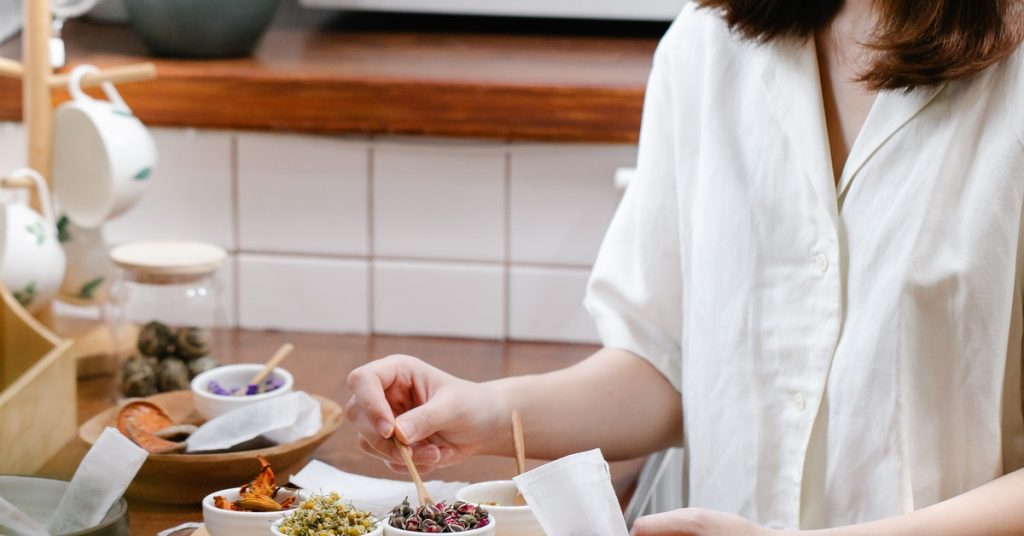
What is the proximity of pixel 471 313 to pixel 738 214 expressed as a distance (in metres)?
0.65

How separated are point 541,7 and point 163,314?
710 millimetres

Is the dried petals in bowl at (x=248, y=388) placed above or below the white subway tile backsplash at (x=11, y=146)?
below

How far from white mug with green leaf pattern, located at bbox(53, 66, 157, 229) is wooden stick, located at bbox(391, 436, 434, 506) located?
2.02 ft

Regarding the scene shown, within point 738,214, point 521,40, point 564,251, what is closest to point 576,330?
point 564,251

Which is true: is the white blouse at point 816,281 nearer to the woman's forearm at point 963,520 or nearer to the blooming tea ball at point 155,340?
the woman's forearm at point 963,520

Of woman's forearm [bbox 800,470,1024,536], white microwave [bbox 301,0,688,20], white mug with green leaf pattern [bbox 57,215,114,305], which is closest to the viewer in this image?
woman's forearm [bbox 800,470,1024,536]

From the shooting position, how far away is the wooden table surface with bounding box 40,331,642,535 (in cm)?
130

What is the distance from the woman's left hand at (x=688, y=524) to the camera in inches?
35.5

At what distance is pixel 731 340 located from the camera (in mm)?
1164

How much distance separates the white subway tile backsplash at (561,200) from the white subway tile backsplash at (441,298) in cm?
6

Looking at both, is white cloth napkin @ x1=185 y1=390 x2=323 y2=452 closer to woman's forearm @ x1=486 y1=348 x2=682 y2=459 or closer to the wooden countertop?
woman's forearm @ x1=486 y1=348 x2=682 y2=459

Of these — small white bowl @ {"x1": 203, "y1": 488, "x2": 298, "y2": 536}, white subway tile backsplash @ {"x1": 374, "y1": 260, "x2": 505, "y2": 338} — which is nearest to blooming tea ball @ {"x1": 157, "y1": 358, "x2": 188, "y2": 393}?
white subway tile backsplash @ {"x1": 374, "y1": 260, "x2": 505, "y2": 338}

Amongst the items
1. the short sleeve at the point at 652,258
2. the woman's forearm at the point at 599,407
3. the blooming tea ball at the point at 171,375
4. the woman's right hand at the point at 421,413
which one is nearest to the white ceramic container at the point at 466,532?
the woman's right hand at the point at 421,413

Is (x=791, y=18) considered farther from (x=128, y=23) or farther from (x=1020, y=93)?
(x=128, y=23)
